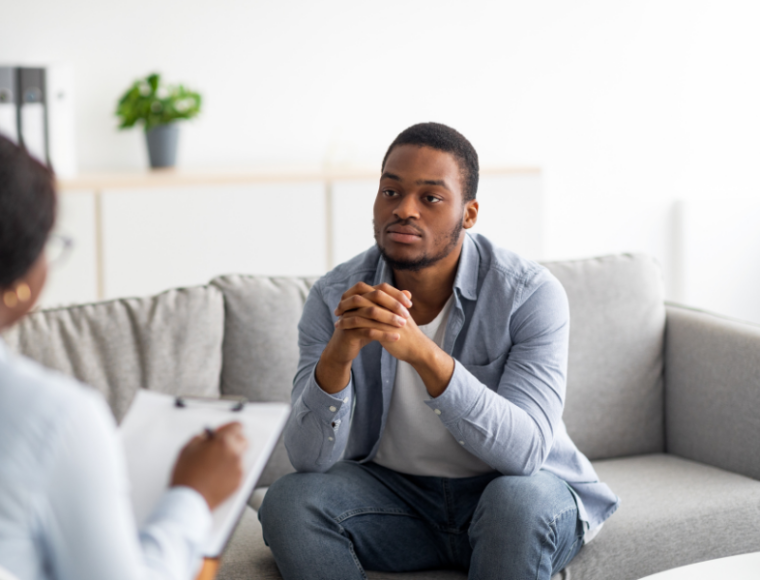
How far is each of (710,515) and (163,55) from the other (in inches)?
99.4

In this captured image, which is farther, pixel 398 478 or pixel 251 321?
pixel 251 321

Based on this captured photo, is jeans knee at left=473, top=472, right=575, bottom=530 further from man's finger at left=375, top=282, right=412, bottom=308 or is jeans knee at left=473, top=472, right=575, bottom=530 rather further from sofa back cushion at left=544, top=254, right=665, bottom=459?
sofa back cushion at left=544, top=254, right=665, bottom=459

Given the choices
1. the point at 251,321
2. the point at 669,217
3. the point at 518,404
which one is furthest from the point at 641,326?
the point at 669,217

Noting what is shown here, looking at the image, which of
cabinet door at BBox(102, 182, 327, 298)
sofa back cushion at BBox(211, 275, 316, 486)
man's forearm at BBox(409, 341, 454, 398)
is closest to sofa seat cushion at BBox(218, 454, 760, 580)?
A: sofa back cushion at BBox(211, 275, 316, 486)

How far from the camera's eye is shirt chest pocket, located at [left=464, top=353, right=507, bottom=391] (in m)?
1.55

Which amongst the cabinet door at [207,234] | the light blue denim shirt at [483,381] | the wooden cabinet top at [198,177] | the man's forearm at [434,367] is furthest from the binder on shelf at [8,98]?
the man's forearm at [434,367]

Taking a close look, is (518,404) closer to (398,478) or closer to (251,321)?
(398,478)

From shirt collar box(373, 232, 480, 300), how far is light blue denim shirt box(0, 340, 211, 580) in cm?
98

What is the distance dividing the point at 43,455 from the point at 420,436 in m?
0.98

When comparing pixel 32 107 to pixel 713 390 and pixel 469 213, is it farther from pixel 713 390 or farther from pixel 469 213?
pixel 713 390

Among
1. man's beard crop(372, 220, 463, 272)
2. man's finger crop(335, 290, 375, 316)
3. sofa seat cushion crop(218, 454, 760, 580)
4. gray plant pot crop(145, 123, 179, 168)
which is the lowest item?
sofa seat cushion crop(218, 454, 760, 580)

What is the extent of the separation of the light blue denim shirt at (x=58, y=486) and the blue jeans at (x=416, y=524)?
0.78 meters

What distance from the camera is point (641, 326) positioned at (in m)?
2.06

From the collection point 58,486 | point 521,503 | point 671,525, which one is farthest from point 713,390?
point 58,486
